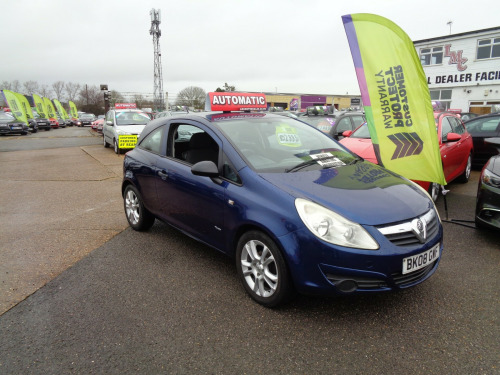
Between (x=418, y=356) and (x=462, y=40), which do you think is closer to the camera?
(x=418, y=356)

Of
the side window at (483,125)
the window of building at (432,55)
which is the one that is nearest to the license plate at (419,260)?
the side window at (483,125)

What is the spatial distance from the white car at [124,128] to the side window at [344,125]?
7.24 m

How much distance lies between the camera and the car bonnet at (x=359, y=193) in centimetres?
260

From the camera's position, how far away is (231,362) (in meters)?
2.31

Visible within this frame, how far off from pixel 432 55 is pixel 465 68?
9.39 feet

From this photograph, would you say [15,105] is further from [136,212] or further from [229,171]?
[229,171]

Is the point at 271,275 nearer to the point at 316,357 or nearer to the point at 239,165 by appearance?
the point at 316,357

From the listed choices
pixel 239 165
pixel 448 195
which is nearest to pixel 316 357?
pixel 239 165

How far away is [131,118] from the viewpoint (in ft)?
46.0

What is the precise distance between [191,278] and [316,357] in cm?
151

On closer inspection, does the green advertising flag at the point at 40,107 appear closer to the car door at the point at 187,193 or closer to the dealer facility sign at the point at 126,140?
the dealer facility sign at the point at 126,140

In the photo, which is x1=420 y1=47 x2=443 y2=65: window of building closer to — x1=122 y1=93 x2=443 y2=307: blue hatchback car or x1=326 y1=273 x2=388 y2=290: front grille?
x1=122 y1=93 x2=443 y2=307: blue hatchback car

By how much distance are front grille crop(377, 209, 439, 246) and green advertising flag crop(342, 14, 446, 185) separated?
1964mm

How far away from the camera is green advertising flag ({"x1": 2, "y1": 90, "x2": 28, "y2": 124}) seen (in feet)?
85.3
